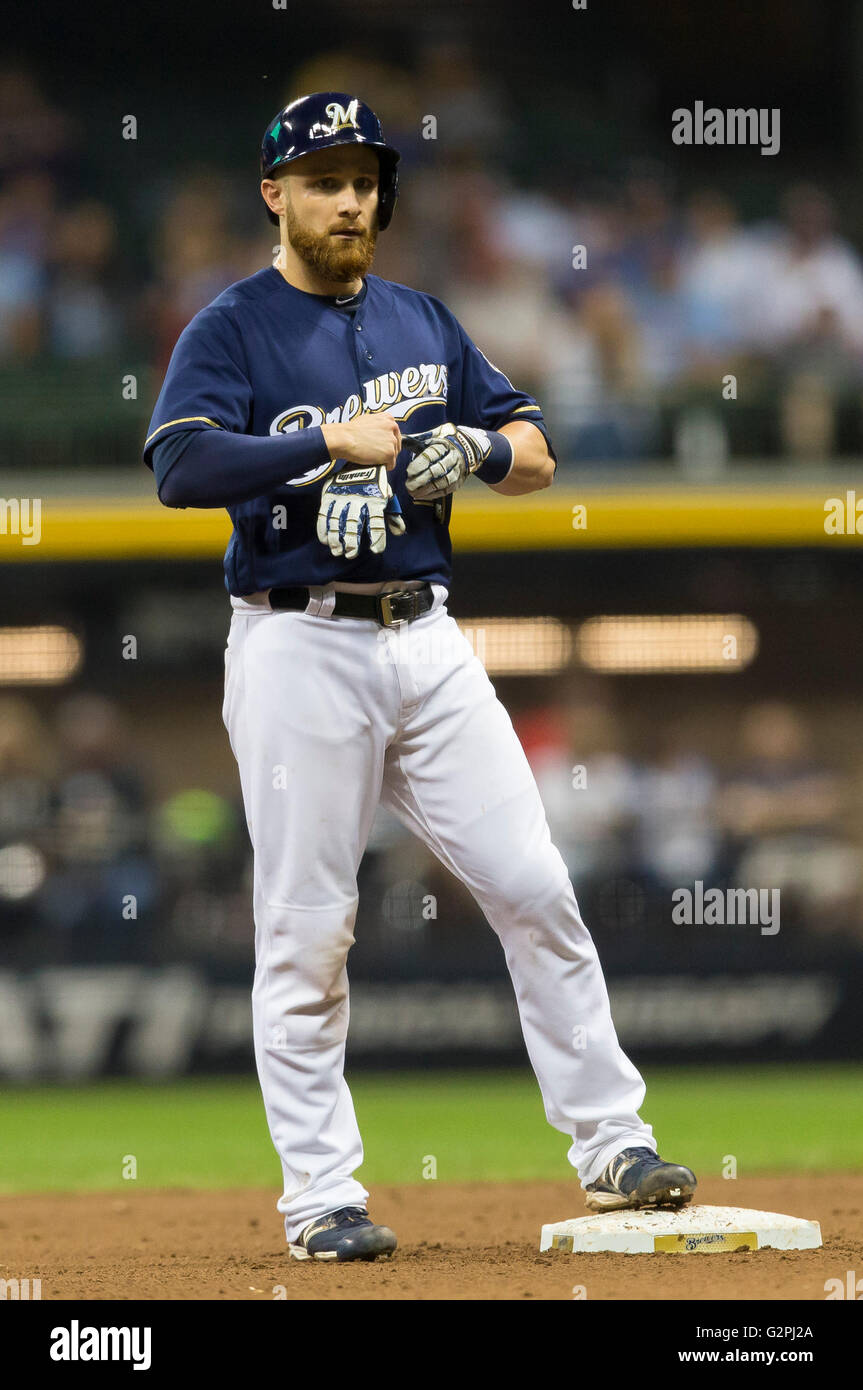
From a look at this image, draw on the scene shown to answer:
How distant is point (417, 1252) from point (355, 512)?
62.3 inches

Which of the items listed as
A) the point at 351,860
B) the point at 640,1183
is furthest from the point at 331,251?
the point at 640,1183

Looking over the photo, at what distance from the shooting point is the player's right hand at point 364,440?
3.39 metres

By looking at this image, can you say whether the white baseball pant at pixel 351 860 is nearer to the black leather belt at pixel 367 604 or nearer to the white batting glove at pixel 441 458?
the black leather belt at pixel 367 604

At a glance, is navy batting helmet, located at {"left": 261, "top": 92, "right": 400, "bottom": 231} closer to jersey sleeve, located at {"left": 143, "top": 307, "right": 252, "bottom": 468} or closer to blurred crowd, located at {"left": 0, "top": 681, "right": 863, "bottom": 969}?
jersey sleeve, located at {"left": 143, "top": 307, "right": 252, "bottom": 468}

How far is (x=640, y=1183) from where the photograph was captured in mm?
3498

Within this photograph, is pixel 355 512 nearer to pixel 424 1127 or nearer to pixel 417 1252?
pixel 417 1252

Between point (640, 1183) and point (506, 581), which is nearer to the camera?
point (640, 1183)

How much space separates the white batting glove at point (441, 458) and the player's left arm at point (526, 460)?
160mm

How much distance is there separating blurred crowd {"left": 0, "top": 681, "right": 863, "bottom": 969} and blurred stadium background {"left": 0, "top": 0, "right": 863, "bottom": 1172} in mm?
22

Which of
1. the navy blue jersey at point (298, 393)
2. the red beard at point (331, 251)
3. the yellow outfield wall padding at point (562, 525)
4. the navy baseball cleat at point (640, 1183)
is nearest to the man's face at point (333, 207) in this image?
the red beard at point (331, 251)

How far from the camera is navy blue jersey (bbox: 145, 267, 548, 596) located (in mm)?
3525

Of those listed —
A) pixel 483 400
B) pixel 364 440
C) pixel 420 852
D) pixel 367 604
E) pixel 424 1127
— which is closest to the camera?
pixel 364 440

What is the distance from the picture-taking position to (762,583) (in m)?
10.6
